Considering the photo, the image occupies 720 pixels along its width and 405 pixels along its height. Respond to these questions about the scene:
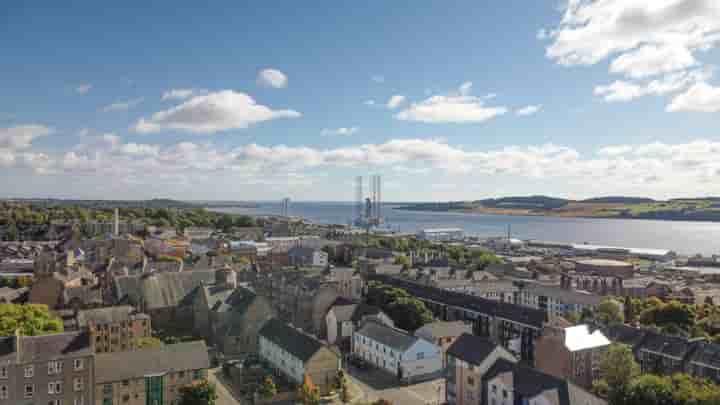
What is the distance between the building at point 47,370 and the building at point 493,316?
2823 centimetres

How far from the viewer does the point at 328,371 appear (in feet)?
103

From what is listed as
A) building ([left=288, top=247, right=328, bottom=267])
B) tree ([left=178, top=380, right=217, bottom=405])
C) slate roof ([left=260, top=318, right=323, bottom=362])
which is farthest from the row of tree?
building ([left=288, top=247, right=328, bottom=267])

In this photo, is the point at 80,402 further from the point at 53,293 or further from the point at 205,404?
the point at 53,293

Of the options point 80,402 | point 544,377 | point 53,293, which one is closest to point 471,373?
point 544,377

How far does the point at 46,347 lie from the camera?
1051 inches

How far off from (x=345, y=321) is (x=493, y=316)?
12.6m

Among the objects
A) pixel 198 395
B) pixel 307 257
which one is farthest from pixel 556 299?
pixel 198 395

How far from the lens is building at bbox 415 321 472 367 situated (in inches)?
1417

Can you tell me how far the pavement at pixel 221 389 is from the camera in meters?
29.4

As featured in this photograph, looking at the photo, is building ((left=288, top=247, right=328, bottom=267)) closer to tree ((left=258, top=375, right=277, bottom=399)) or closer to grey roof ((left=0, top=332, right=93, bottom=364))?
tree ((left=258, top=375, right=277, bottom=399))

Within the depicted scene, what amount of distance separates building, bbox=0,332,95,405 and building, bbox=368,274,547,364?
92.6 feet

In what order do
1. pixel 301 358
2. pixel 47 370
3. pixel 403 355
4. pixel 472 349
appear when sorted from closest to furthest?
1. pixel 47 370
2. pixel 472 349
3. pixel 301 358
4. pixel 403 355

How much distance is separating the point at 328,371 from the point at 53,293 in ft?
99.4

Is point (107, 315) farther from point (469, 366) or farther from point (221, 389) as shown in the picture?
point (469, 366)
